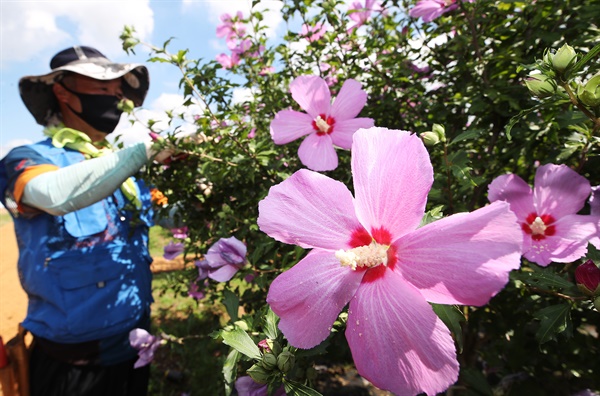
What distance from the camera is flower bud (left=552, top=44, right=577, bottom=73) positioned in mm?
543

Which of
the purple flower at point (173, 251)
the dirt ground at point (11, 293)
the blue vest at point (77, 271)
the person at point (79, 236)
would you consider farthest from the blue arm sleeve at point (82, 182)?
the dirt ground at point (11, 293)

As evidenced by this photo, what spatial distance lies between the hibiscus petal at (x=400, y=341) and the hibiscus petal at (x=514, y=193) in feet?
2.00

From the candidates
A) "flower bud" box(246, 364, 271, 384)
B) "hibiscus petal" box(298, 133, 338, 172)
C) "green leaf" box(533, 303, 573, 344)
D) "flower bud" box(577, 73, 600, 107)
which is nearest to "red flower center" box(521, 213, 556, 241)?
"green leaf" box(533, 303, 573, 344)

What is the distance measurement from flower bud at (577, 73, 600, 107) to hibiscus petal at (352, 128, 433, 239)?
1.10ft

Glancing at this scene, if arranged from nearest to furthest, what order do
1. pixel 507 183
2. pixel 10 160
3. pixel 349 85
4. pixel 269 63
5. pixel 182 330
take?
pixel 507 183 < pixel 349 85 < pixel 10 160 < pixel 269 63 < pixel 182 330

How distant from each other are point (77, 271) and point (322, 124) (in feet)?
5.01

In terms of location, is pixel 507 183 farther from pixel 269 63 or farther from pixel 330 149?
pixel 269 63

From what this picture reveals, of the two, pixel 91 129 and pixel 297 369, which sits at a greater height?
pixel 91 129

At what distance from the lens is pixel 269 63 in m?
1.85

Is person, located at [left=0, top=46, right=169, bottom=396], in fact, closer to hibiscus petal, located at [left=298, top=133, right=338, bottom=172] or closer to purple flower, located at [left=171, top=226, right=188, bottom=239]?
purple flower, located at [left=171, top=226, right=188, bottom=239]

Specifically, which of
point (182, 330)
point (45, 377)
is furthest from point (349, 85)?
point (182, 330)

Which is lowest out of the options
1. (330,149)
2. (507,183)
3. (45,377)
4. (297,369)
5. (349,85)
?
(45,377)

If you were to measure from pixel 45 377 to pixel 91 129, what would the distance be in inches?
59.3

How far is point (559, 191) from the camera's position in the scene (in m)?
0.94
